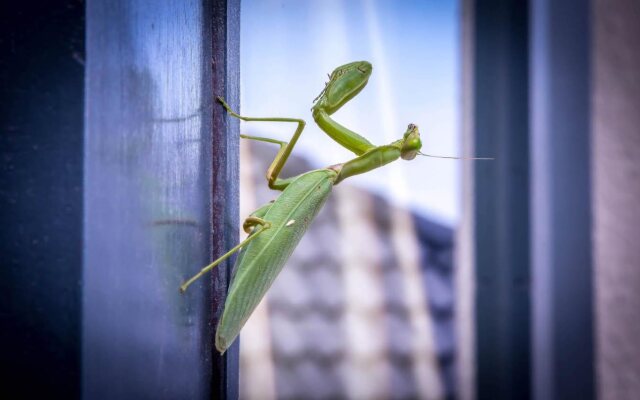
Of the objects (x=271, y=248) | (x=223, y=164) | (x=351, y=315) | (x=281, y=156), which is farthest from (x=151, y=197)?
(x=351, y=315)

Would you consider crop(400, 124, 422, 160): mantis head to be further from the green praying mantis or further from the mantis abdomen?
the mantis abdomen

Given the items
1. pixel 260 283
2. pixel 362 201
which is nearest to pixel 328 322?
pixel 362 201

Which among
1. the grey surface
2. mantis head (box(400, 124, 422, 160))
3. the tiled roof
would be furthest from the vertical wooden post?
the tiled roof

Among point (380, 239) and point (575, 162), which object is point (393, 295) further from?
point (575, 162)

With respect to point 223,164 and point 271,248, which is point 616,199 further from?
point 223,164

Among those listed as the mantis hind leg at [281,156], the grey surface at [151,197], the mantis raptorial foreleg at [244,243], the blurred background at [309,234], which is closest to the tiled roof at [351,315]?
the blurred background at [309,234]

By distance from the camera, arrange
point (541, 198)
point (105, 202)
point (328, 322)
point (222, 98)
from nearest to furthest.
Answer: point (105, 202) < point (222, 98) < point (541, 198) < point (328, 322)

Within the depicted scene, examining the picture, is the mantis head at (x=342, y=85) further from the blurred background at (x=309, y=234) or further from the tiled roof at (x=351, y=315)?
the tiled roof at (x=351, y=315)
